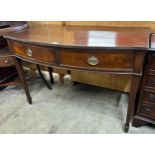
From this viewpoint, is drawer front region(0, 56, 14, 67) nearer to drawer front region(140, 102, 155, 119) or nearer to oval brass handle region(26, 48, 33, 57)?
oval brass handle region(26, 48, 33, 57)

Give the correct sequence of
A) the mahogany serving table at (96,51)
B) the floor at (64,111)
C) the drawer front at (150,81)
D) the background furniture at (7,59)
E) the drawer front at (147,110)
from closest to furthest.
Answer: the mahogany serving table at (96,51)
the drawer front at (150,81)
the drawer front at (147,110)
the floor at (64,111)
the background furniture at (7,59)

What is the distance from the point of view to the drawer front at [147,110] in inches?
46.5

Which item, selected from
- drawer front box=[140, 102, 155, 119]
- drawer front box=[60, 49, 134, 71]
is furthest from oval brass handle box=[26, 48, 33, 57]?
drawer front box=[140, 102, 155, 119]

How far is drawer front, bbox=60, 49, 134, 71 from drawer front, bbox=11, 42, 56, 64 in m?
0.09

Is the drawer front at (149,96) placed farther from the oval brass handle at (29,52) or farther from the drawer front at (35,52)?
the oval brass handle at (29,52)

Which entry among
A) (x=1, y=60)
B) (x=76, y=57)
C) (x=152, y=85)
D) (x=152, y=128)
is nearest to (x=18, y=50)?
(x=1, y=60)

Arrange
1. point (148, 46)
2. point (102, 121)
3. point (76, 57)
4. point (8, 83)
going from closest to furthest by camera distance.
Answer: point (148, 46) < point (76, 57) < point (102, 121) < point (8, 83)

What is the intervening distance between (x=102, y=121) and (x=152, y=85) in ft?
1.83

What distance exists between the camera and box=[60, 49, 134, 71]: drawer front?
0.95 metres

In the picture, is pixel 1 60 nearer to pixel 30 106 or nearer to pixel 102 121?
pixel 30 106

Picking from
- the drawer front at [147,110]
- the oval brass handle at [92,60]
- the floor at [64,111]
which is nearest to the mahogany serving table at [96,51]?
the oval brass handle at [92,60]

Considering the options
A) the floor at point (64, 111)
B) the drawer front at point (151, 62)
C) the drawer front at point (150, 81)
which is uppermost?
the drawer front at point (151, 62)

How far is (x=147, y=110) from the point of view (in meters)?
1.21
